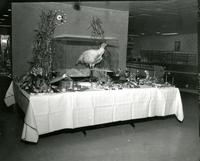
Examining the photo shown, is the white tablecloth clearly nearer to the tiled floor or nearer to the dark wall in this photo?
the tiled floor

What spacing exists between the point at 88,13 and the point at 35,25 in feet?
4.12

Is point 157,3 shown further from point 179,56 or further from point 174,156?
point 179,56

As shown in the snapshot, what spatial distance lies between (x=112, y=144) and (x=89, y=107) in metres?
0.61

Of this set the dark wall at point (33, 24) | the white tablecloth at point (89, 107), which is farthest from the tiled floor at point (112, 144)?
the dark wall at point (33, 24)

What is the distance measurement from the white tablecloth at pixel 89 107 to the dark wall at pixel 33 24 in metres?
1.41

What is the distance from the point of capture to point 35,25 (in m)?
4.59

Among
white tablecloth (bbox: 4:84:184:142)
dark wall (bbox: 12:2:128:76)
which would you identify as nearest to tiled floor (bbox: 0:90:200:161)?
white tablecloth (bbox: 4:84:184:142)

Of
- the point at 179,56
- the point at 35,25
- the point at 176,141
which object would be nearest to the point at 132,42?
the point at 179,56

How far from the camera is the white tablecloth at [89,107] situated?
289 cm

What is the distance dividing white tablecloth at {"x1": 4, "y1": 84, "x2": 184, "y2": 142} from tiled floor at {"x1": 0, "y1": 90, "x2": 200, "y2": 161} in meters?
0.21

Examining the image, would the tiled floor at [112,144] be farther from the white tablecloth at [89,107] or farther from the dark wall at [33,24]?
the dark wall at [33,24]

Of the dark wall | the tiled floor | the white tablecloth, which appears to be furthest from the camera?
the dark wall

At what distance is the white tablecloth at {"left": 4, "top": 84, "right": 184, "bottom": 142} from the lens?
2891 millimetres

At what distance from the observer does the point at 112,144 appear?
3094 mm
